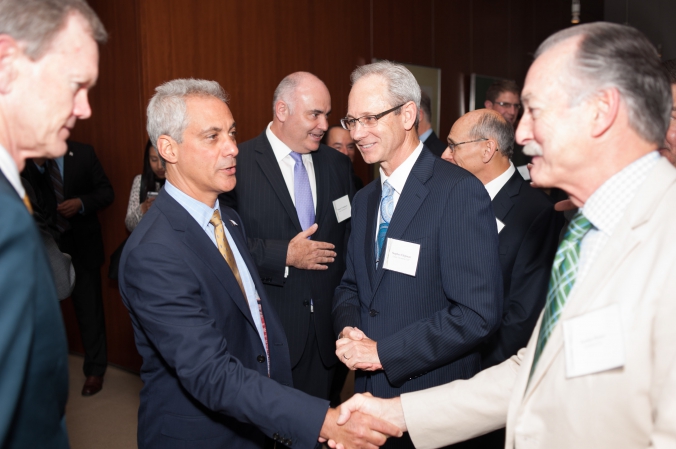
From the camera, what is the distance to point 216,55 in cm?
444

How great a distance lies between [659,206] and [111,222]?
173 inches

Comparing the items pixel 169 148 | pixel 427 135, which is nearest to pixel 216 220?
pixel 169 148

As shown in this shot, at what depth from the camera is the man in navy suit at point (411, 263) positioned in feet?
6.07

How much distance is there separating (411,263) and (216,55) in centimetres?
321

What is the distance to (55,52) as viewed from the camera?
1.10 meters

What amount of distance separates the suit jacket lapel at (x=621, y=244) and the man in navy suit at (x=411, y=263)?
0.68 metres

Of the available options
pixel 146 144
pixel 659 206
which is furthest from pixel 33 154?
pixel 146 144

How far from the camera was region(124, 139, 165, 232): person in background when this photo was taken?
4004mm

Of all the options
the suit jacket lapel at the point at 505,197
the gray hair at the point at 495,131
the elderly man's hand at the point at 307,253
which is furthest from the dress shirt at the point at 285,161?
the suit jacket lapel at the point at 505,197

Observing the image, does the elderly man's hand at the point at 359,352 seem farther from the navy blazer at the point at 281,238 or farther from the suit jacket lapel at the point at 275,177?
the suit jacket lapel at the point at 275,177

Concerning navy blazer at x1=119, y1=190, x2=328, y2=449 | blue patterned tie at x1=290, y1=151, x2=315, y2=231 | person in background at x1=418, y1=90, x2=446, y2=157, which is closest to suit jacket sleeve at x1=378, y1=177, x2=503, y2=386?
navy blazer at x1=119, y1=190, x2=328, y2=449

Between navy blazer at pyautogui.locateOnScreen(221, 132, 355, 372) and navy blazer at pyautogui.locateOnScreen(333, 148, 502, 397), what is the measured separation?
34.5 inches

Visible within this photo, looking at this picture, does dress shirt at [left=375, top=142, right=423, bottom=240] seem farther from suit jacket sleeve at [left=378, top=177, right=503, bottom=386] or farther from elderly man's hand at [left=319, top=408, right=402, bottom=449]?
elderly man's hand at [left=319, top=408, right=402, bottom=449]

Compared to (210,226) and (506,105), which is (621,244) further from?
(506,105)
